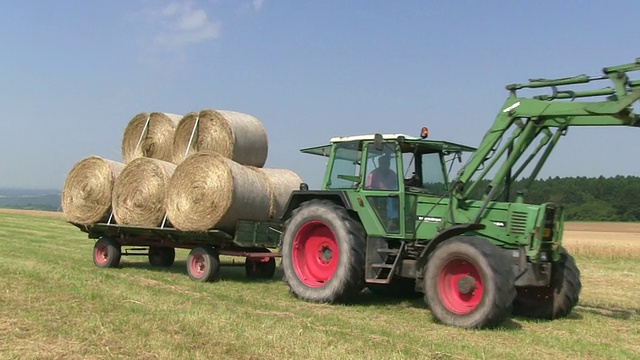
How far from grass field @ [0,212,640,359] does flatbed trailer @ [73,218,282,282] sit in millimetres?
610

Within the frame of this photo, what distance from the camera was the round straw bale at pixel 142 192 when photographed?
34.9 ft

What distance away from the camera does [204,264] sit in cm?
1000

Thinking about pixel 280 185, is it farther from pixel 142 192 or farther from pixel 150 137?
pixel 150 137

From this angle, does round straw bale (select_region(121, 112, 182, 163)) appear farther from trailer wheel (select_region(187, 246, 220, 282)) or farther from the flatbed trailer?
trailer wheel (select_region(187, 246, 220, 282))

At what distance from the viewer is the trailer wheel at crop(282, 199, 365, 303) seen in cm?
777

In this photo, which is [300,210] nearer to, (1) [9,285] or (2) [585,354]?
(1) [9,285]

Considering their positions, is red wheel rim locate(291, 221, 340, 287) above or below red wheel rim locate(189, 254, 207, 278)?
above

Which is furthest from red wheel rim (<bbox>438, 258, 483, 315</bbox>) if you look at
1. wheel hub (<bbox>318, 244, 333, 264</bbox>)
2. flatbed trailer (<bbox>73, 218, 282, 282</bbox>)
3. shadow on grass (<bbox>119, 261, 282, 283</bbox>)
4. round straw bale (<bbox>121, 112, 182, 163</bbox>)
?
round straw bale (<bbox>121, 112, 182, 163</bbox>)

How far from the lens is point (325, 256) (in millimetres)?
8422

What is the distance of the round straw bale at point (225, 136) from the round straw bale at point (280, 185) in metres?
0.39

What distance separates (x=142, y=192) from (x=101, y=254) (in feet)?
5.56

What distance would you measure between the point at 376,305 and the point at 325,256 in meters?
0.91

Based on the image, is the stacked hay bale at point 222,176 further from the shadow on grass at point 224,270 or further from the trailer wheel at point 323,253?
the trailer wheel at point 323,253

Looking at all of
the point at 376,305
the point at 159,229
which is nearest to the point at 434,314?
the point at 376,305
